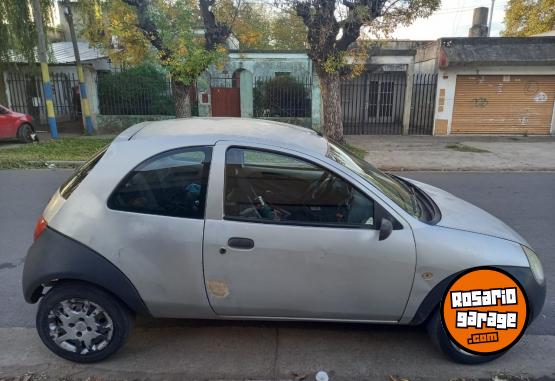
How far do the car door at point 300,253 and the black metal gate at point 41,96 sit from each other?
54.3ft

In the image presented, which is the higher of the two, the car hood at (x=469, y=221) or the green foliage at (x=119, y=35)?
the green foliage at (x=119, y=35)

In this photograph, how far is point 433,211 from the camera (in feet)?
9.43

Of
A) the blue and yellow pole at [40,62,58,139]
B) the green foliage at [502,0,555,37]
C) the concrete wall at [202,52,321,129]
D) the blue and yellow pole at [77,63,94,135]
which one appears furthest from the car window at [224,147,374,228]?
the green foliage at [502,0,555,37]

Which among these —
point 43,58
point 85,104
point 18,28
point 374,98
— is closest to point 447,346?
point 43,58

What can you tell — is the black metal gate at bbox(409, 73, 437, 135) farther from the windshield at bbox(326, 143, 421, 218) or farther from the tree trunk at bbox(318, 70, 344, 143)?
the windshield at bbox(326, 143, 421, 218)

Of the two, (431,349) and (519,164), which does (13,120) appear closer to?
(431,349)

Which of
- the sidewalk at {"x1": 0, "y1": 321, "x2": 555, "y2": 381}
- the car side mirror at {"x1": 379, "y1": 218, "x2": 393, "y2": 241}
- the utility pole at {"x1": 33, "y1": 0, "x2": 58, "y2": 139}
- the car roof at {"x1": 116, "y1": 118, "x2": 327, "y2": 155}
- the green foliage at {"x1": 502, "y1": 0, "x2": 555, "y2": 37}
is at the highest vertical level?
the green foliage at {"x1": 502, "y1": 0, "x2": 555, "y2": 37}

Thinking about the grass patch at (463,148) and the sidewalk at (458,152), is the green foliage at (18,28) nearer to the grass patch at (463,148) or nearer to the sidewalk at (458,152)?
the sidewalk at (458,152)

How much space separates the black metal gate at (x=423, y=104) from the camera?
15823mm

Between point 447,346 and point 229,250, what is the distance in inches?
63.3

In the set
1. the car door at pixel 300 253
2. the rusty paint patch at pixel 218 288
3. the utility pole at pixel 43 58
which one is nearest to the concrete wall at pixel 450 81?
the utility pole at pixel 43 58

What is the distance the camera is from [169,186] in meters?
A: 2.61

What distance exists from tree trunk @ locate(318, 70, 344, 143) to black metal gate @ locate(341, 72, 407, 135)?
19.9 ft

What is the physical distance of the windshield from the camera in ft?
8.85
